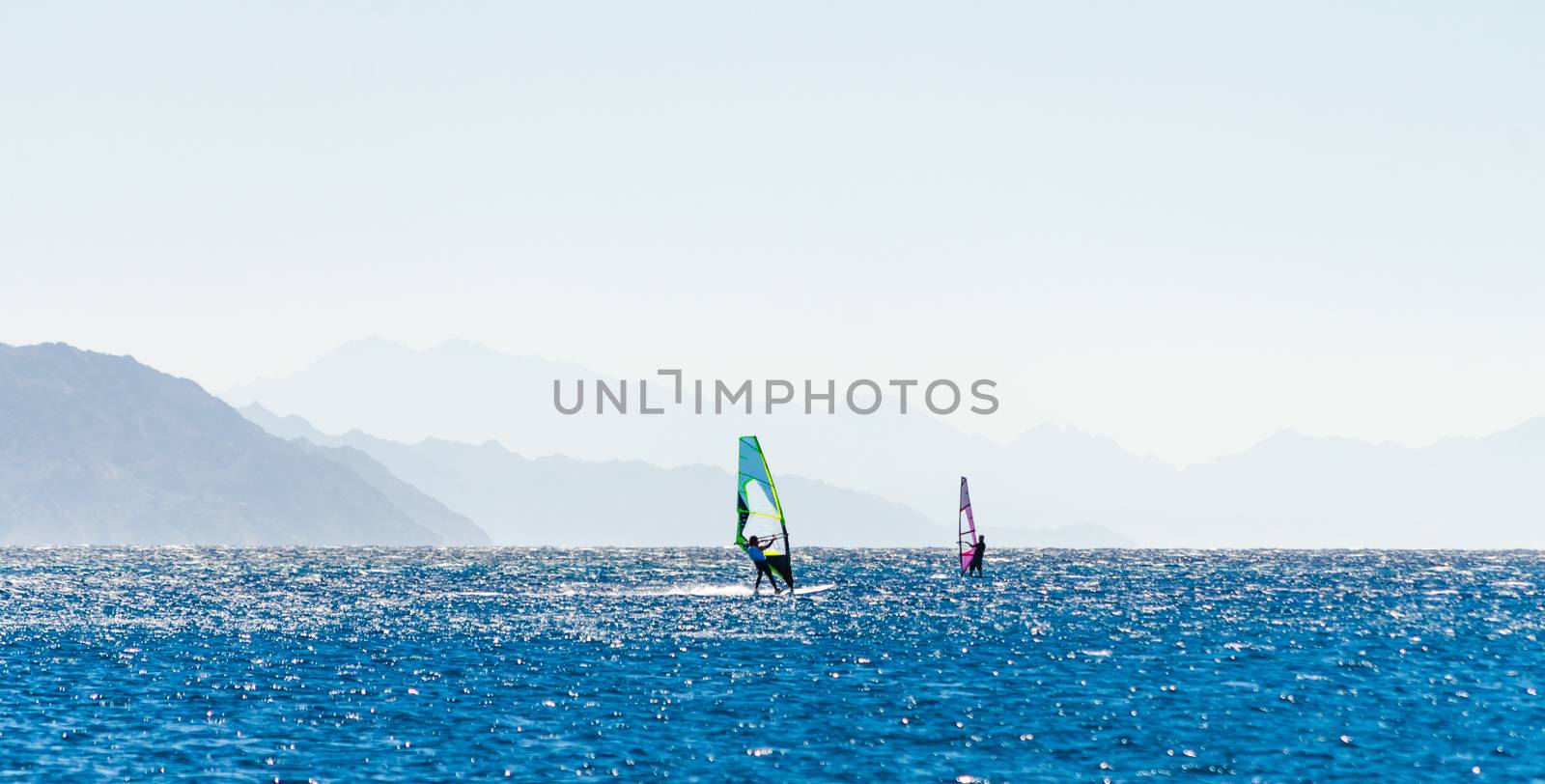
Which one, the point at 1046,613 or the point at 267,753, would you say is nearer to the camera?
the point at 267,753

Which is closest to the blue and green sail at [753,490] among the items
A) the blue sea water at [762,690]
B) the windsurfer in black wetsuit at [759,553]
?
the windsurfer in black wetsuit at [759,553]

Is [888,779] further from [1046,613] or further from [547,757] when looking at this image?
[1046,613]

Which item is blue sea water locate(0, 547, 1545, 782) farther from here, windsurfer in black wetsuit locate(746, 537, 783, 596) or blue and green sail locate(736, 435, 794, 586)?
blue and green sail locate(736, 435, 794, 586)

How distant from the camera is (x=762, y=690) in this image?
6256cm

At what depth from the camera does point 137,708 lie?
2197 inches

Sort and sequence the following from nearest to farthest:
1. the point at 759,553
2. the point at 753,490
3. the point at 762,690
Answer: the point at 762,690 < the point at 753,490 < the point at 759,553

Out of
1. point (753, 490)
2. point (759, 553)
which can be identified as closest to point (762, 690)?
point (753, 490)

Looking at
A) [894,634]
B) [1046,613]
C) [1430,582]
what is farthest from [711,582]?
[1430,582]

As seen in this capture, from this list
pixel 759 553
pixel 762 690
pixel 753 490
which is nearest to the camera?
pixel 762 690

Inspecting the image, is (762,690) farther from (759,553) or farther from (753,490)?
(759,553)

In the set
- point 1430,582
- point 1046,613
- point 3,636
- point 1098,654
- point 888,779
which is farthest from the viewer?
point 1430,582

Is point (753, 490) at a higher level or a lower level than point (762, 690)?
higher

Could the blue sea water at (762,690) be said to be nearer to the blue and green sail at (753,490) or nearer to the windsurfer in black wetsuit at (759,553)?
the windsurfer in black wetsuit at (759,553)

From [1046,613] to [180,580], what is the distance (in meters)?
95.4
